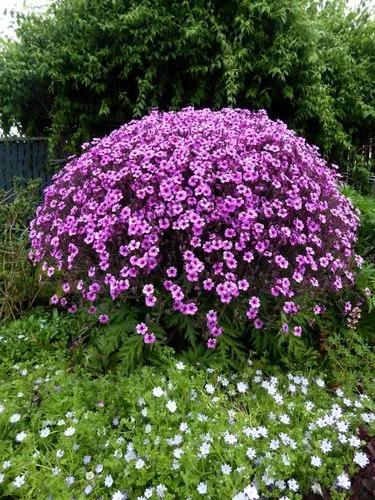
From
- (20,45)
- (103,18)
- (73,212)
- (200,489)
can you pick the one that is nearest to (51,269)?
(73,212)

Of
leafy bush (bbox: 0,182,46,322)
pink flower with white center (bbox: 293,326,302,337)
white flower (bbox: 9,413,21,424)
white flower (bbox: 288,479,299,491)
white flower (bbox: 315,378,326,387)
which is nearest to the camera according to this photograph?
white flower (bbox: 288,479,299,491)

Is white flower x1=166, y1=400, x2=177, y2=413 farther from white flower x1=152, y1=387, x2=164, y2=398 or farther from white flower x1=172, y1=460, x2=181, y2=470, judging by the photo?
white flower x1=172, y1=460, x2=181, y2=470

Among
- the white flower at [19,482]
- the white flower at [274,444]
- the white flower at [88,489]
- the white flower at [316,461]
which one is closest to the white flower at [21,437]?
A: the white flower at [19,482]

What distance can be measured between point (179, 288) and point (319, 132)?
3634 mm

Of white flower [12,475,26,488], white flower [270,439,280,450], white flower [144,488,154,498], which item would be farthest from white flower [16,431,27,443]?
white flower [270,439,280,450]

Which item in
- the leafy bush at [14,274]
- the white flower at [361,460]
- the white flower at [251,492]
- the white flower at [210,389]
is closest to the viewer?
the white flower at [251,492]

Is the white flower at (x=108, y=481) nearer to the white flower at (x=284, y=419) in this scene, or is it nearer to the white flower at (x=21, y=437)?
the white flower at (x=21, y=437)

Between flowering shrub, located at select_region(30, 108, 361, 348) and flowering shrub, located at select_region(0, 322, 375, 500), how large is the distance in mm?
342

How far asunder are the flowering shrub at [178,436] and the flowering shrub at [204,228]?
1.12 ft

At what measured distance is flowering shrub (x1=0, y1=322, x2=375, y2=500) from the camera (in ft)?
6.40

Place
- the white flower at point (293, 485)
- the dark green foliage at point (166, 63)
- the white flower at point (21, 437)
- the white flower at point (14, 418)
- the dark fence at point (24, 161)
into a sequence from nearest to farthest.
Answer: the white flower at point (293, 485) → the white flower at point (21, 437) → the white flower at point (14, 418) → the dark green foliage at point (166, 63) → the dark fence at point (24, 161)

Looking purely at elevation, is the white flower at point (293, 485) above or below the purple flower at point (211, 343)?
below

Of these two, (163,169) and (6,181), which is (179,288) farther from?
(6,181)

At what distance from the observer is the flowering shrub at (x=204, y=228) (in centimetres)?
268
